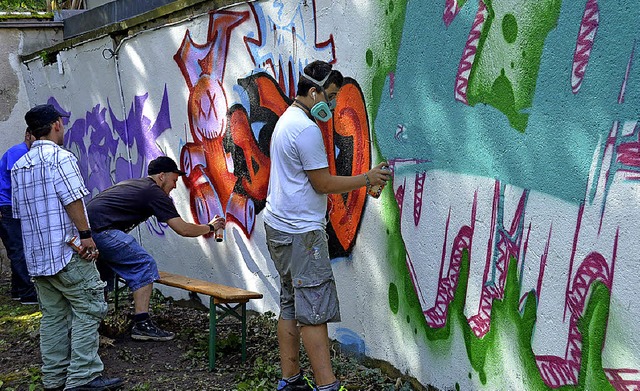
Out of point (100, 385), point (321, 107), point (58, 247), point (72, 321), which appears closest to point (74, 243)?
point (58, 247)

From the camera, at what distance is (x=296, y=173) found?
14.8ft

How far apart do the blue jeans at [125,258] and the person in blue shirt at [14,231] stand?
6.19ft

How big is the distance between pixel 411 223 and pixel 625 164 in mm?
1656

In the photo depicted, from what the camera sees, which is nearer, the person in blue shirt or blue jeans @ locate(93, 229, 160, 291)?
blue jeans @ locate(93, 229, 160, 291)

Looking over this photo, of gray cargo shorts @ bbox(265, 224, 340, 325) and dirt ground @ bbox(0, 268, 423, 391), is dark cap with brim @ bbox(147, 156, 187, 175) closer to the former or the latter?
dirt ground @ bbox(0, 268, 423, 391)

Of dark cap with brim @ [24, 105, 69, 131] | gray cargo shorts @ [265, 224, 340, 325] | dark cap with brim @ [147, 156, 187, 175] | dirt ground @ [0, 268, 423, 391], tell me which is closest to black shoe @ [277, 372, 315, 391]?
dirt ground @ [0, 268, 423, 391]

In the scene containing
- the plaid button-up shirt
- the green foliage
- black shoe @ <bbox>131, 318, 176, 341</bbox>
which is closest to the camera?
the plaid button-up shirt

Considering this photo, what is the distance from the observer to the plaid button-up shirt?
503 cm

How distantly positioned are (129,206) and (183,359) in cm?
130

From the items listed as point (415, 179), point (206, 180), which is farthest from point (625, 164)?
point (206, 180)

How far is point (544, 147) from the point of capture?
3678 mm

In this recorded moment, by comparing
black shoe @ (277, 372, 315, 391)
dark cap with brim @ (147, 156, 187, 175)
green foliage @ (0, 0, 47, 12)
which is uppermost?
green foliage @ (0, 0, 47, 12)

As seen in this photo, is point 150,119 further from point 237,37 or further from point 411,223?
point 411,223

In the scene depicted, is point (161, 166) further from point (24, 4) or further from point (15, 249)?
point (24, 4)
